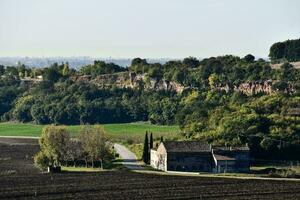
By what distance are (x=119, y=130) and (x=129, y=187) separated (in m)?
74.5

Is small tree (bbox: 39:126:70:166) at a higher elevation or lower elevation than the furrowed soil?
higher

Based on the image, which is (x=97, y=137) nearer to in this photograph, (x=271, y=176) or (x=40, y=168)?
(x=40, y=168)

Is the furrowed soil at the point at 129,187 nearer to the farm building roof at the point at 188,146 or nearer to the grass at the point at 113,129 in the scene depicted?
the farm building roof at the point at 188,146

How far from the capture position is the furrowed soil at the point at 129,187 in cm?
8194

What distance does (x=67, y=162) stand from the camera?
115188 millimetres

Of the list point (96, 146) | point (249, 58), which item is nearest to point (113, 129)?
point (249, 58)

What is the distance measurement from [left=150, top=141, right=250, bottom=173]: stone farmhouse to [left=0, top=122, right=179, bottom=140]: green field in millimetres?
28965

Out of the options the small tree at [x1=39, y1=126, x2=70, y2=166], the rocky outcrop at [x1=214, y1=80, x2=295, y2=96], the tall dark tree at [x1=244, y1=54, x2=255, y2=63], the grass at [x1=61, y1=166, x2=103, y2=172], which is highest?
the tall dark tree at [x1=244, y1=54, x2=255, y2=63]

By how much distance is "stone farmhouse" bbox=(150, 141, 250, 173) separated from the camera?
107 m

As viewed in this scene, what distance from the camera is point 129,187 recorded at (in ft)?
288

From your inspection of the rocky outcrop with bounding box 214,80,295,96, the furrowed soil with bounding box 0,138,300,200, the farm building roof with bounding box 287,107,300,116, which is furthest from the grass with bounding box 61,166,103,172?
the rocky outcrop with bounding box 214,80,295,96

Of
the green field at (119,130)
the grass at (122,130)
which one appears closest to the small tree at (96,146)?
the grass at (122,130)

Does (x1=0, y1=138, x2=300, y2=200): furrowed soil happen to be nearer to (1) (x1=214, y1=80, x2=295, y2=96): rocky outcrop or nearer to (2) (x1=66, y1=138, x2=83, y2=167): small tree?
(2) (x1=66, y1=138, x2=83, y2=167): small tree

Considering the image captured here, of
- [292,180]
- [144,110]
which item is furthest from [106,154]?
[144,110]
